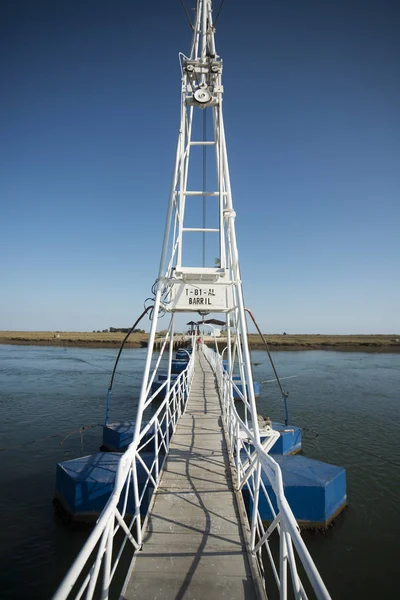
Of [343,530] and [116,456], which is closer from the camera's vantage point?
[343,530]

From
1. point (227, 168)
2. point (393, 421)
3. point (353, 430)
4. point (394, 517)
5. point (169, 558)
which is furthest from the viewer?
point (393, 421)

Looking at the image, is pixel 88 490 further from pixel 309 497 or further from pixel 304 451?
pixel 304 451

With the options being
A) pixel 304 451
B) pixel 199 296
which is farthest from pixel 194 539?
pixel 304 451

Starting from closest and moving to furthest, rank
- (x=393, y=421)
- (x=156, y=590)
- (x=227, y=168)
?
1. (x=156, y=590)
2. (x=227, y=168)
3. (x=393, y=421)

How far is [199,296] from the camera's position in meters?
8.11

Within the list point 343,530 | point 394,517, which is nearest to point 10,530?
point 343,530

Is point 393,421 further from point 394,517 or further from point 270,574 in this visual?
point 270,574

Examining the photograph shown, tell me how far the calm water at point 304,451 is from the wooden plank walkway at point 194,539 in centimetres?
371

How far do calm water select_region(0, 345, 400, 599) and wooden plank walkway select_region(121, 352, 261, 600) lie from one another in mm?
3707

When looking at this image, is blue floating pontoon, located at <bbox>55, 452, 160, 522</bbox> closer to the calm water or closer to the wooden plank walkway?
the calm water

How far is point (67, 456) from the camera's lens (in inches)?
563

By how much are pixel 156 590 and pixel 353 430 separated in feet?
59.8

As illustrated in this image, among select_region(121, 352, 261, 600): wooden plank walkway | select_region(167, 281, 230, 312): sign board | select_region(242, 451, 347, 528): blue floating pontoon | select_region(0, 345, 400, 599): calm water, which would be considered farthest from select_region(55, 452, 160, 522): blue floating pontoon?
select_region(167, 281, 230, 312): sign board

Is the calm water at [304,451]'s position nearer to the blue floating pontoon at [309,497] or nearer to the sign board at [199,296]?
the blue floating pontoon at [309,497]
